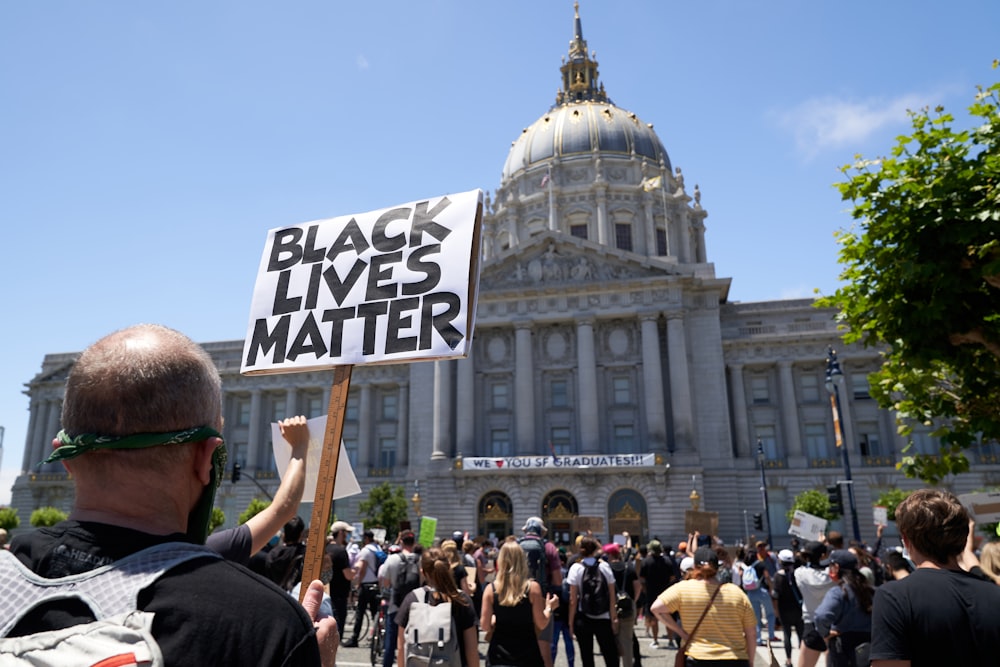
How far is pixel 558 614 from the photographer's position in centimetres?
1116

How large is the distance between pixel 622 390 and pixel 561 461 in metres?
7.28

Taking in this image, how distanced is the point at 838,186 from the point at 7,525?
178ft

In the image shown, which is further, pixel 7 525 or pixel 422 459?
pixel 422 459

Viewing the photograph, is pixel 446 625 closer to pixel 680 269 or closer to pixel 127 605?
pixel 127 605

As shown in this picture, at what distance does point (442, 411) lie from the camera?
49906mm

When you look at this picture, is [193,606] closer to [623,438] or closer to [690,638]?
[690,638]

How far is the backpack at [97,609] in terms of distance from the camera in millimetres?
1517

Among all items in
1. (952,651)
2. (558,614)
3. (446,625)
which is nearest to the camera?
(952,651)

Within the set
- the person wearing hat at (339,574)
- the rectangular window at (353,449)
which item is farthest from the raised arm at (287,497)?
the rectangular window at (353,449)

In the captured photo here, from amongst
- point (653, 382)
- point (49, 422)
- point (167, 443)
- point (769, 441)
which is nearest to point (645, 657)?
point (167, 443)

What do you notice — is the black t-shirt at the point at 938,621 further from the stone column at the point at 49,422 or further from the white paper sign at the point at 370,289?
the stone column at the point at 49,422

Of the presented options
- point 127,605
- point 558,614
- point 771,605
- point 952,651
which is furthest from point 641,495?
point 127,605

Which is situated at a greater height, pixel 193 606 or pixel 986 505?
pixel 986 505

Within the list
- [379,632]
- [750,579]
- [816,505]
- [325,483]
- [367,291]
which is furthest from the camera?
[816,505]
